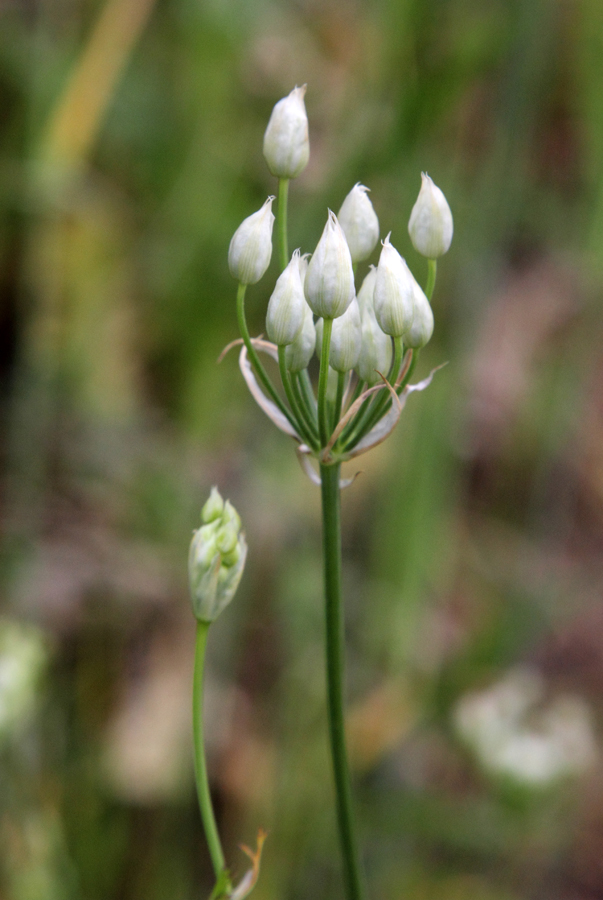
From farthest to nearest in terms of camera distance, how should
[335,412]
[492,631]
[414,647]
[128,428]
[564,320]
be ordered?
1. [564,320]
2. [128,428]
3. [414,647]
4. [492,631]
5. [335,412]

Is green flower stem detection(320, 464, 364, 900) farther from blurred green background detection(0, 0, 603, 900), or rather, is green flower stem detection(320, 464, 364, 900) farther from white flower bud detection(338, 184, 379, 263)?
blurred green background detection(0, 0, 603, 900)

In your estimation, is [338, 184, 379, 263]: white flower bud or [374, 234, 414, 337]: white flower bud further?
[338, 184, 379, 263]: white flower bud

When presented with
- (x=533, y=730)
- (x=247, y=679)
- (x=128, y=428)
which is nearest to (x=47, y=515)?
(x=128, y=428)

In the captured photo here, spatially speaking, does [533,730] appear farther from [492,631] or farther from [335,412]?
[335,412]

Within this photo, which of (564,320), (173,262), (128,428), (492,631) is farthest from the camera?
(564,320)

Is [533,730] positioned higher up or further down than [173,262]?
further down

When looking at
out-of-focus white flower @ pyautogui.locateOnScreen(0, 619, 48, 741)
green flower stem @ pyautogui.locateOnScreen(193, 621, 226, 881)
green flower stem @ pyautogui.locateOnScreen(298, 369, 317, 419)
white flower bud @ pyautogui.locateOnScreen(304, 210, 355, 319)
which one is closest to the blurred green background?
out-of-focus white flower @ pyautogui.locateOnScreen(0, 619, 48, 741)
